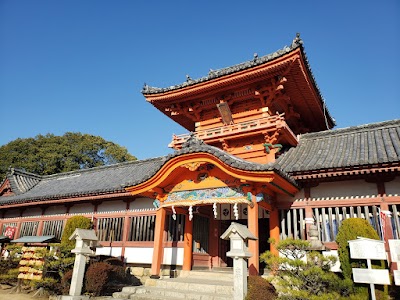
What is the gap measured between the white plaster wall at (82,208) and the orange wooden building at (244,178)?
6 centimetres

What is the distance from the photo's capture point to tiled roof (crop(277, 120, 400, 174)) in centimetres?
966

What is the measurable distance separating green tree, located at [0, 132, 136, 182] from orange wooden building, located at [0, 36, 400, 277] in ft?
90.9

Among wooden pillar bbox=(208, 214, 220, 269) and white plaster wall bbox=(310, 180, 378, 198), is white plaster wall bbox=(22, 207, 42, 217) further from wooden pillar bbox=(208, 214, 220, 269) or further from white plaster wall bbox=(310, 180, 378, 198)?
white plaster wall bbox=(310, 180, 378, 198)

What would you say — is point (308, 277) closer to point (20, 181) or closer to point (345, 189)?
point (345, 189)

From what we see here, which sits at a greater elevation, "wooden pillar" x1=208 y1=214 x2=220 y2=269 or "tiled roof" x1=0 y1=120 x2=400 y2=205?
"tiled roof" x1=0 y1=120 x2=400 y2=205

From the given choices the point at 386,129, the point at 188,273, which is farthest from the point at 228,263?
the point at 386,129

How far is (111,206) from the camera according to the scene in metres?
15.6

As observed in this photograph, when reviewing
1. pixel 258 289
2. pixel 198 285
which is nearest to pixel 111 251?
pixel 198 285

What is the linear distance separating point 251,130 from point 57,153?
4004cm

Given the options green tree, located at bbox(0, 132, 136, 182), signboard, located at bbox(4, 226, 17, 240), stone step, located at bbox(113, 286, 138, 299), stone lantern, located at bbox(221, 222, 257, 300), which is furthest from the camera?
green tree, located at bbox(0, 132, 136, 182)

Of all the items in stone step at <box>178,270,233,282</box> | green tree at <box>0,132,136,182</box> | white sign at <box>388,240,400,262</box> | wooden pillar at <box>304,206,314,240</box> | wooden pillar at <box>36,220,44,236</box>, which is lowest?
stone step at <box>178,270,233,282</box>

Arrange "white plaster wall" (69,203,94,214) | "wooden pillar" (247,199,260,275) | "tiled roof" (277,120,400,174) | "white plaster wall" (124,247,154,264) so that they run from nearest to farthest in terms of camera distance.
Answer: "wooden pillar" (247,199,260,275) < "tiled roof" (277,120,400,174) < "white plaster wall" (124,247,154,264) < "white plaster wall" (69,203,94,214)

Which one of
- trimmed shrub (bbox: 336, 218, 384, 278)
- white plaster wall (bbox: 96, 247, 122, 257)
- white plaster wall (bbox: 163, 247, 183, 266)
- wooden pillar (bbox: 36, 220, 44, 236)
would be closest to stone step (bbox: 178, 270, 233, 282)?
white plaster wall (bbox: 163, 247, 183, 266)

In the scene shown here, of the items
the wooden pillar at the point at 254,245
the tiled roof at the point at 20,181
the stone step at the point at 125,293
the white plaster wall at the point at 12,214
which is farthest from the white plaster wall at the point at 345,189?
the tiled roof at the point at 20,181
